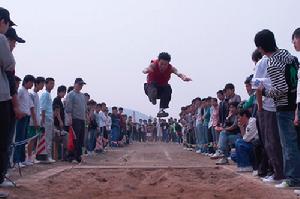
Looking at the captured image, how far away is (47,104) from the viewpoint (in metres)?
12.5

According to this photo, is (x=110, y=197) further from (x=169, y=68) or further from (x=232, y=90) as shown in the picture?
(x=232, y=90)

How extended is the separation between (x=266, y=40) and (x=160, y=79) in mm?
3624

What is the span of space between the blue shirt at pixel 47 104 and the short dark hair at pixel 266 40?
6597 mm

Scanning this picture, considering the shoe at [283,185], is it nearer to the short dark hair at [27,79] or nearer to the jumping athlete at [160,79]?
the jumping athlete at [160,79]

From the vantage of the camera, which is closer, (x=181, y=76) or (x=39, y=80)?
(x=181, y=76)

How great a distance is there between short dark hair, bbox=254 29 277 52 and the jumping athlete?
2.66 m

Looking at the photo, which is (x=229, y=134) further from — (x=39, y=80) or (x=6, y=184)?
(x=6, y=184)

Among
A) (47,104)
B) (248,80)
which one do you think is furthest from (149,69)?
(47,104)

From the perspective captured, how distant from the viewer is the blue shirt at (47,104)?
12461 mm

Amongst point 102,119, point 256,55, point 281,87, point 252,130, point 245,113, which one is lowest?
point 252,130

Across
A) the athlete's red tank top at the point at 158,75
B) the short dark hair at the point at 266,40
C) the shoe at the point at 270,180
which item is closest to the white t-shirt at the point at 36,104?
the athlete's red tank top at the point at 158,75

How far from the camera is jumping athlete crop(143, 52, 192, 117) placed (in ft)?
33.6

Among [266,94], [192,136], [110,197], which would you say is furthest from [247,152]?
[192,136]

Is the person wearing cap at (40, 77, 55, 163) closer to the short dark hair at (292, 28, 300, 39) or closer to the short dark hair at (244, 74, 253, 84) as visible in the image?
the short dark hair at (244, 74, 253, 84)
